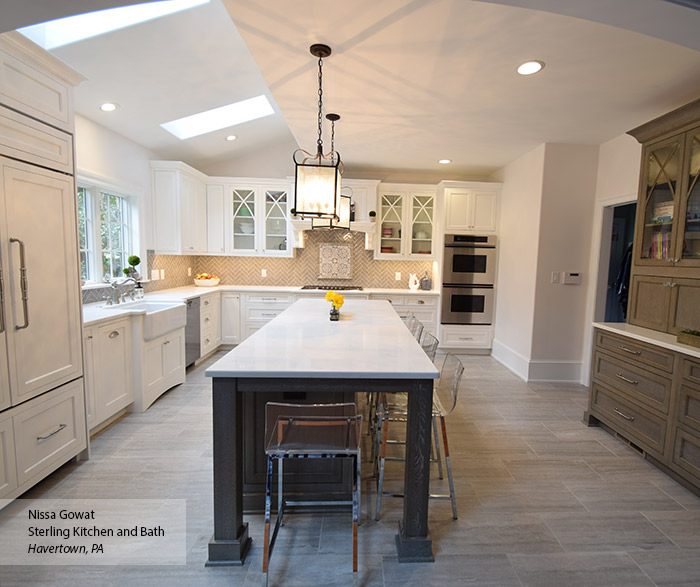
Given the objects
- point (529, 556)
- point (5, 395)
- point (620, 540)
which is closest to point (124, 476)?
point (5, 395)

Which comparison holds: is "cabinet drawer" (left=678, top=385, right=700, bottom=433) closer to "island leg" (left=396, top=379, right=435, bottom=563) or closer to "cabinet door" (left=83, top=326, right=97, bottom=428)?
"island leg" (left=396, top=379, right=435, bottom=563)

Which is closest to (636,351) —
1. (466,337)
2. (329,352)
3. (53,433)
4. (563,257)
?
(563,257)

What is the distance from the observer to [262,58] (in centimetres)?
243

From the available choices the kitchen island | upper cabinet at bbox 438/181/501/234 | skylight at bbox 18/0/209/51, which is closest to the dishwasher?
skylight at bbox 18/0/209/51

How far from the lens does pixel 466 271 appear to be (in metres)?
5.10

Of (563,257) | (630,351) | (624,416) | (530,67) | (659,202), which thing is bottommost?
(624,416)

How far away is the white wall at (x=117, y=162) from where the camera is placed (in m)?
3.29

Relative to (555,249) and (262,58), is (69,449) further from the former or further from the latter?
(555,249)

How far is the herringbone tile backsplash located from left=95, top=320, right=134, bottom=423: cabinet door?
2.80 m

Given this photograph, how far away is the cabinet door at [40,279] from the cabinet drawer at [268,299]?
112 inches

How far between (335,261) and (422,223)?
4.75 ft

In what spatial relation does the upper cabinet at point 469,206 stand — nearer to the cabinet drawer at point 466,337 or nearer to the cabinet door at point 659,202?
the cabinet drawer at point 466,337

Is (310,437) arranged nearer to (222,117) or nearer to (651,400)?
(651,400)

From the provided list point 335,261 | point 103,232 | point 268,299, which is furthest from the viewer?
point 335,261
